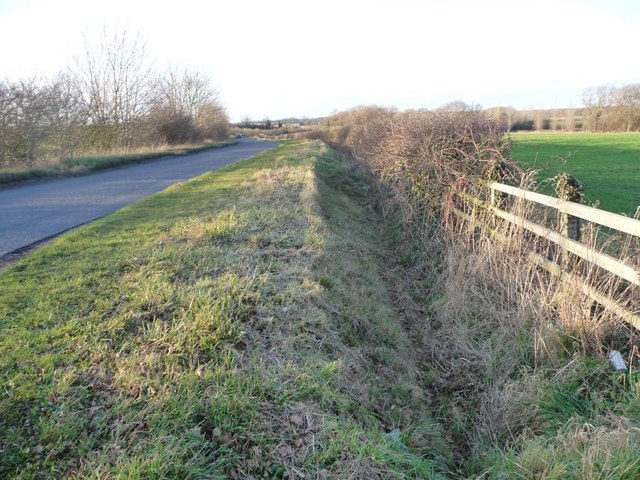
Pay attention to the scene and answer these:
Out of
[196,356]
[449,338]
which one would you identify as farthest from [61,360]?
[449,338]

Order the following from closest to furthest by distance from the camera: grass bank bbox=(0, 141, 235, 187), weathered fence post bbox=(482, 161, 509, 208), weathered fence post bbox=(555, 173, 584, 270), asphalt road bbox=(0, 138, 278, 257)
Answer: weathered fence post bbox=(555, 173, 584, 270) < weathered fence post bbox=(482, 161, 509, 208) < asphalt road bbox=(0, 138, 278, 257) < grass bank bbox=(0, 141, 235, 187)

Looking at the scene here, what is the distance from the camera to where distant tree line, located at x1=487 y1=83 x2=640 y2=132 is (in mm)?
60031

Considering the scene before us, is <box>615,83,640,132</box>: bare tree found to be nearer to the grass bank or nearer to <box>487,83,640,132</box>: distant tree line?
<box>487,83,640,132</box>: distant tree line

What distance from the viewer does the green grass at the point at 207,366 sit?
2.97 m

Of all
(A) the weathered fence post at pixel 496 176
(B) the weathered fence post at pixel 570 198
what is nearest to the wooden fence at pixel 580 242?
(B) the weathered fence post at pixel 570 198

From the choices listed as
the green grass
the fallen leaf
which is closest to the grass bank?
the green grass

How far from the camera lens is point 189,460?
284 cm

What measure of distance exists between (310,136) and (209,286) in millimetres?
45585

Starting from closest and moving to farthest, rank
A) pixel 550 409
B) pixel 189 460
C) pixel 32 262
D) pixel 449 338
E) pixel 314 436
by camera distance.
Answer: pixel 189 460 < pixel 314 436 < pixel 550 409 < pixel 449 338 < pixel 32 262

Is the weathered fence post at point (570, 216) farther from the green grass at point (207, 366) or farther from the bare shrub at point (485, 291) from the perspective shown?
the green grass at point (207, 366)

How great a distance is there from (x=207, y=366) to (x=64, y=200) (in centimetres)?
1032

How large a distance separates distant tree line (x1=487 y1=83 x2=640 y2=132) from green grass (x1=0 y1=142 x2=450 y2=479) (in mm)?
55567

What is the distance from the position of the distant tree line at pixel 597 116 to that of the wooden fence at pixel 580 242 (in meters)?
53.4

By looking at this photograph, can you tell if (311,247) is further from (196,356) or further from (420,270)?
(196,356)
